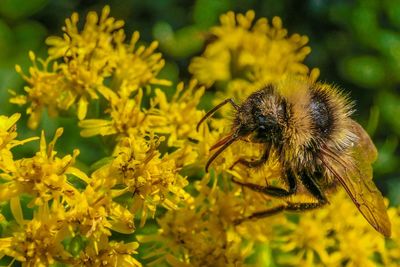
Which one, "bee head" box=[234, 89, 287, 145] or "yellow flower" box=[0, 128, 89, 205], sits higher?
"bee head" box=[234, 89, 287, 145]

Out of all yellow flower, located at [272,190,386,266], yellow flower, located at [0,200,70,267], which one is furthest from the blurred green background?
yellow flower, located at [0,200,70,267]

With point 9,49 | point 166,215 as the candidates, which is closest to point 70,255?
point 166,215

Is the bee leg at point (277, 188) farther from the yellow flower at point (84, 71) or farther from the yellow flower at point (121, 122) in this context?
the yellow flower at point (84, 71)

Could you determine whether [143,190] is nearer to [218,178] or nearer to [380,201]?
[218,178]

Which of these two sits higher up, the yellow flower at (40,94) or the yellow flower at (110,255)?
the yellow flower at (40,94)

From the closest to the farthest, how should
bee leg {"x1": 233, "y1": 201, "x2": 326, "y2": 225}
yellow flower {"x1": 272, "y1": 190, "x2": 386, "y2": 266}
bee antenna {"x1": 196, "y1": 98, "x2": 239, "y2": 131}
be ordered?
1. bee antenna {"x1": 196, "y1": 98, "x2": 239, "y2": 131}
2. bee leg {"x1": 233, "y1": 201, "x2": 326, "y2": 225}
3. yellow flower {"x1": 272, "y1": 190, "x2": 386, "y2": 266}

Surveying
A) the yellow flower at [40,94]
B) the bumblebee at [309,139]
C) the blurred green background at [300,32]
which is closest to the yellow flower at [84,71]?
the yellow flower at [40,94]

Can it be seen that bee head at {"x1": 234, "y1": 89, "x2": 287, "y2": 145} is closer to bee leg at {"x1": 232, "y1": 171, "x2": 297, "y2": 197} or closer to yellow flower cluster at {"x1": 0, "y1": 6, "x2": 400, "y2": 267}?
yellow flower cluster at {"x1": 0, "y1": 6, "x2": 400, "y2": 267}
